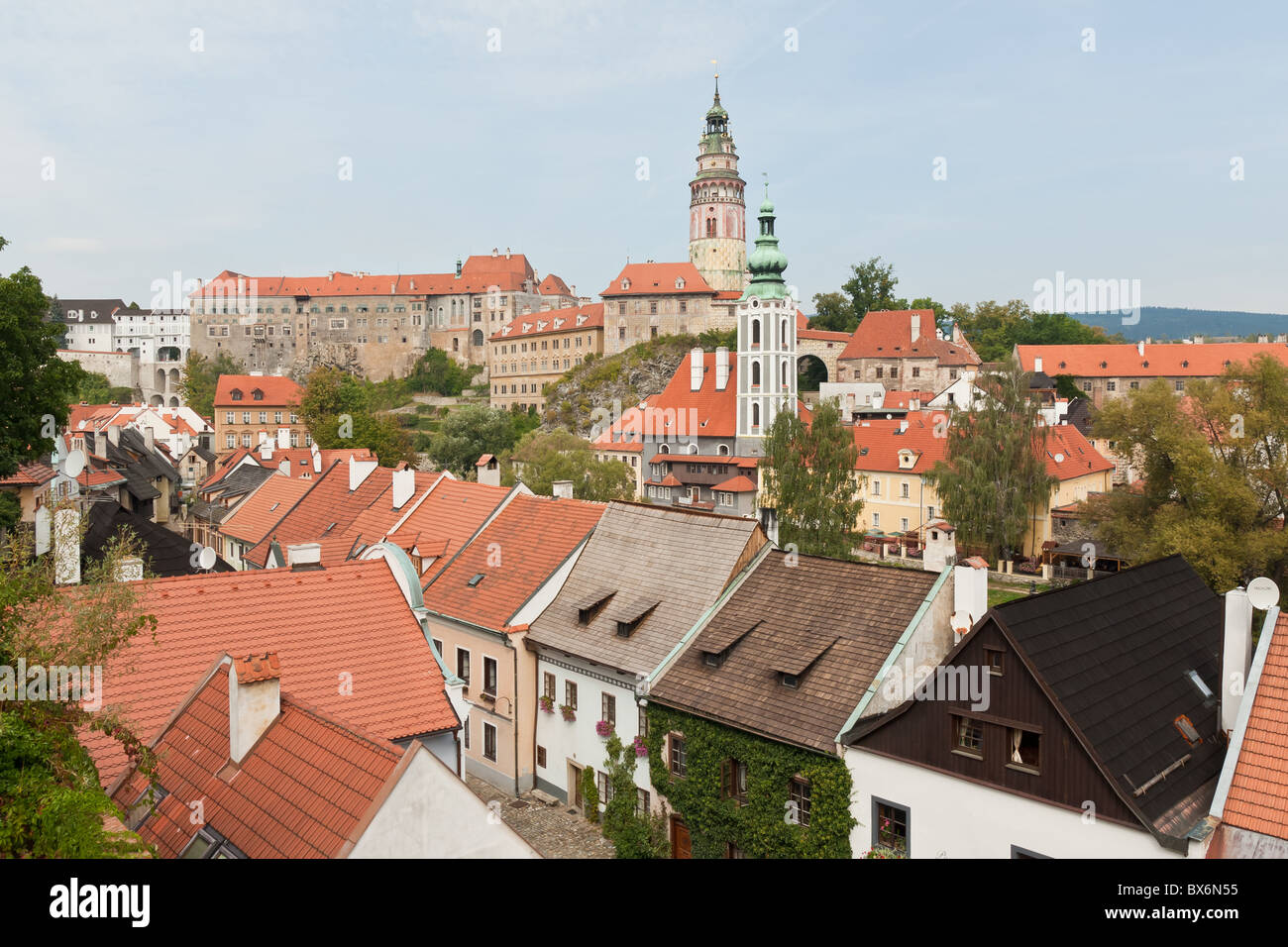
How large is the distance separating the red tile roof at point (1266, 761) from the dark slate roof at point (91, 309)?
6223 inches

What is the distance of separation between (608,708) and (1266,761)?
12.2 m

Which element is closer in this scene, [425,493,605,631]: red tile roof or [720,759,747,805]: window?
[720,759,747,805]: window

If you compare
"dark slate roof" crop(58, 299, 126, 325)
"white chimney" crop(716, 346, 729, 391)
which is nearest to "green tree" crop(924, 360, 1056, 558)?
"white chimney" crop(716, 346, 729, 391)

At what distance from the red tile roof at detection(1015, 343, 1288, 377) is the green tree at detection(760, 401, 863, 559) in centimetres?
5613

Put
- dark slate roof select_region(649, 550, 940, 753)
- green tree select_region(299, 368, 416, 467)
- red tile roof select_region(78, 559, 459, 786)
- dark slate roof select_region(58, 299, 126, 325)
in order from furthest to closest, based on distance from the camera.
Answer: dark slate roof select_region(58, 299, 126, 325) → green tree select_region(299, 368, 416, 467) → dark slate roof select_region(649, 550, 940, 753) → red tile roof select_region(78, 559, 459, 786)

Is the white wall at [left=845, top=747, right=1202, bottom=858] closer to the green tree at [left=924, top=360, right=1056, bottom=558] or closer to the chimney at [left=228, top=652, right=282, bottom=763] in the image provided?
the chimney at [left=228, top=652, right=282, bottom=763]

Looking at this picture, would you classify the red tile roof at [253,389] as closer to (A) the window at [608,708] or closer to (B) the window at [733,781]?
(A) the window at [608,708]

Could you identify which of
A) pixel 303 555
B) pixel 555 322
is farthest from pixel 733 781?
pixel 555 322

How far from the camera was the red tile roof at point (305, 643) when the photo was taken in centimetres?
1312

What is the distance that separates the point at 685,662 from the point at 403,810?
11.3m

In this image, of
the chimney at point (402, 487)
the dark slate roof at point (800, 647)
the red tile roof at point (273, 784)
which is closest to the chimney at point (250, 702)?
the red tile roof at point (273, 784)

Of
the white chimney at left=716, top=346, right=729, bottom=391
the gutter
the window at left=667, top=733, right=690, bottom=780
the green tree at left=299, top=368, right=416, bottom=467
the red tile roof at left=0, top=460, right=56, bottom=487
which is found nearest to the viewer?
the gutter

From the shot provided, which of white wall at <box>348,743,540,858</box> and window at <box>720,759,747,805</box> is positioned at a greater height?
white wall at <box>348,743,540,858</box>

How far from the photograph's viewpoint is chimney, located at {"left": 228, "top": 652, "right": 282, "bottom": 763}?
34.7 feet
